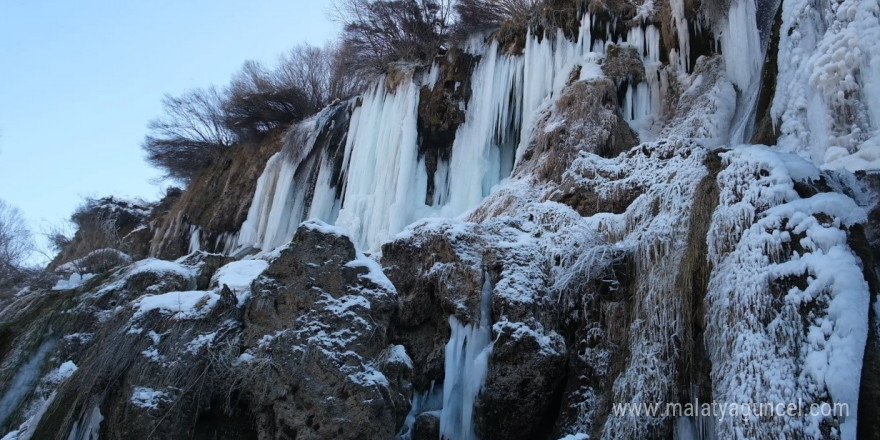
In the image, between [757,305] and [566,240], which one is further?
[566,240]

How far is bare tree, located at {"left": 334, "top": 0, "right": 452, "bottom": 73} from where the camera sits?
15.3 m

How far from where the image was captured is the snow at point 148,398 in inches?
221

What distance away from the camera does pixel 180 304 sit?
21.2ft

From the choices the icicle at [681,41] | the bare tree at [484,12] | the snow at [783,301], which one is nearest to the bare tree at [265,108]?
the bare tree at [484,12]

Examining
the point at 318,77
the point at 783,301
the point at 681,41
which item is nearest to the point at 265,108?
the point at 318,77

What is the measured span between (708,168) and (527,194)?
3.17 m

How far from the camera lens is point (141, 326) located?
6.18 meters

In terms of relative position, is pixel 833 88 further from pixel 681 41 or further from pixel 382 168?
pixel 382 168

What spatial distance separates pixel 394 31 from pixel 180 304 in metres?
10.8

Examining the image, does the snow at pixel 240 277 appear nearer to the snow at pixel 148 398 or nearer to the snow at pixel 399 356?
the snow at pixel 148 398

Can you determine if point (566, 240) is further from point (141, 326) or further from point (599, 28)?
point (599, 28)

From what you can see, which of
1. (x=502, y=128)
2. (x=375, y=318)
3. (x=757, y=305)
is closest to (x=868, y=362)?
(x=757, y=305)

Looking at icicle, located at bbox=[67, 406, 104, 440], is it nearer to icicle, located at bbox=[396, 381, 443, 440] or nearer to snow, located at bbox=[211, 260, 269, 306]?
snow, located at bbox=[211, 260, 269, 306]

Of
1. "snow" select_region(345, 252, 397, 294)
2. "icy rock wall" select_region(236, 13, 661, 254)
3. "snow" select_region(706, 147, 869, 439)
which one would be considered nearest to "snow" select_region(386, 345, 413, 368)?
"snow" select_region(345, 252, 397, 294)
